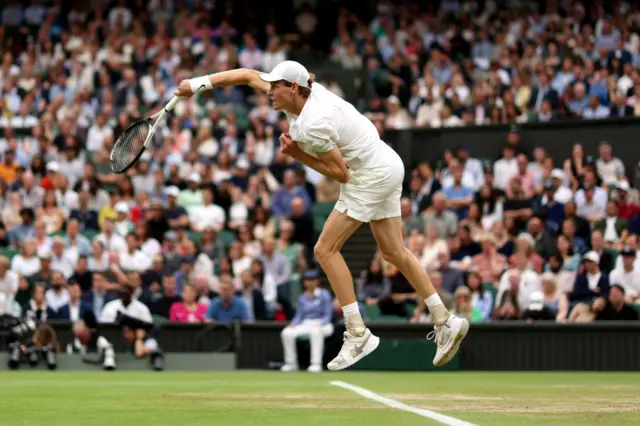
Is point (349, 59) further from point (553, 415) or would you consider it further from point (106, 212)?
point (553, 415)

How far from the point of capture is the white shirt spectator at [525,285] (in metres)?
17.3

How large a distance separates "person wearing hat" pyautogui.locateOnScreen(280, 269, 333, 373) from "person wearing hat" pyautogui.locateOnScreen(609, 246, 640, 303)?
Answer: 13.0 ft

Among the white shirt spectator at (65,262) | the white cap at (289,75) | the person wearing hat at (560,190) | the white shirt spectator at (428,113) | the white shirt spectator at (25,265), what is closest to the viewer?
the white cap at (289,75)

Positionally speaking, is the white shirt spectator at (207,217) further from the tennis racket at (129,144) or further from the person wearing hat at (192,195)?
the tennis racket at (129,144)

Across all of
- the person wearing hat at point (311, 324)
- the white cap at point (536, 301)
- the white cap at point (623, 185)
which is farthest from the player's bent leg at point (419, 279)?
the white cap at point (623, 185)

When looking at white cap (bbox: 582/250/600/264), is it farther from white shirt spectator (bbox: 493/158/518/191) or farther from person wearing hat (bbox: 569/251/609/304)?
white shirt spectator (bbox: 493/158/518/191)

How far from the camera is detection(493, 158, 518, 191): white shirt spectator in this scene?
20062 millimetres

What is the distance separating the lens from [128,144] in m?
10.3

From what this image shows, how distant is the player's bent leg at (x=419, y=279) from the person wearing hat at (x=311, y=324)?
22.4ft

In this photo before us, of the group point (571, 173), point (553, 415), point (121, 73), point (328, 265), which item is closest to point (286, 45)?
point (121, 73)

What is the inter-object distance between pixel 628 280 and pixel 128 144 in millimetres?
9122

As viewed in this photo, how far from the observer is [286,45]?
2750cm

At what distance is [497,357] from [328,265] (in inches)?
307

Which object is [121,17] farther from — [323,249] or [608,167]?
[323,249]
